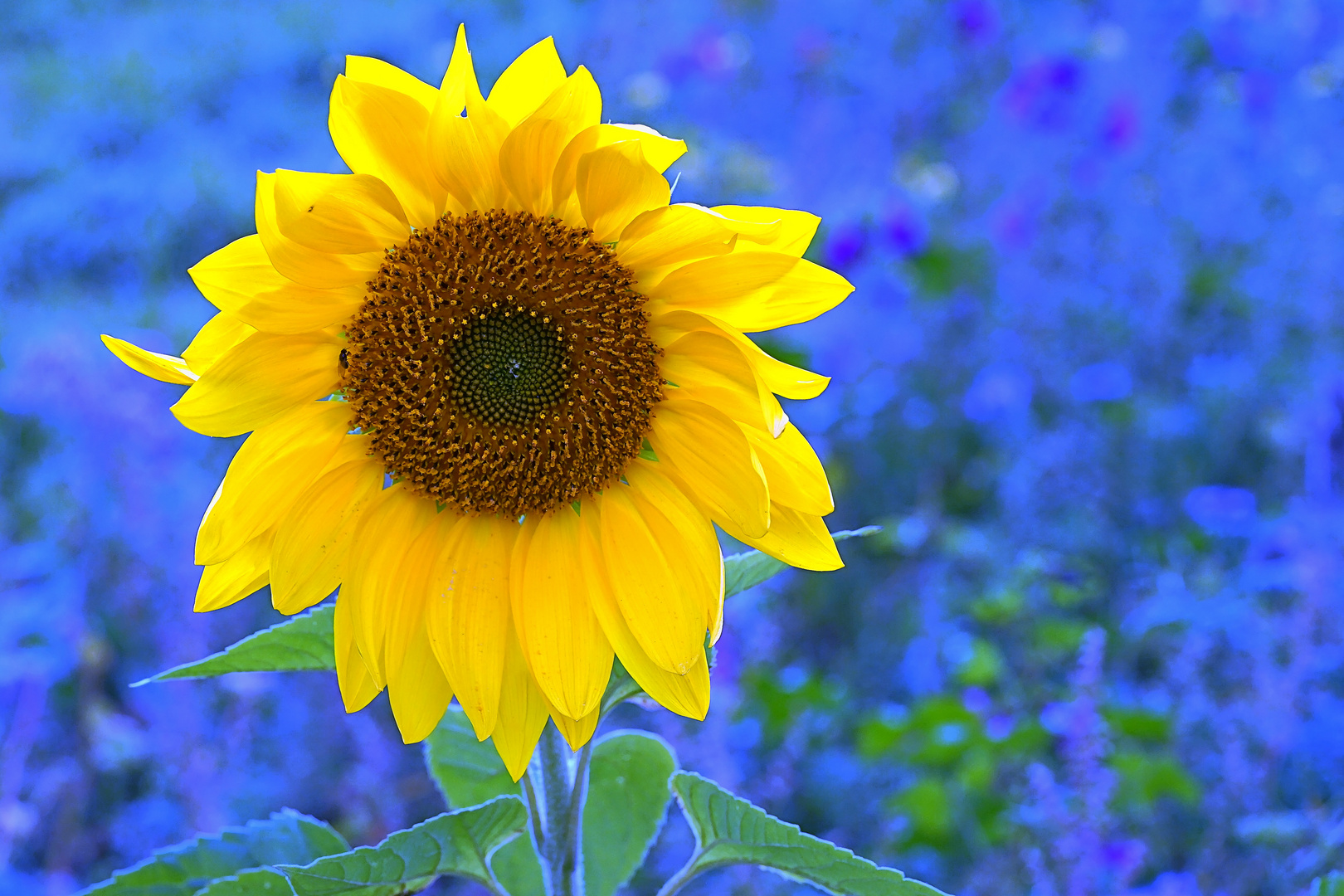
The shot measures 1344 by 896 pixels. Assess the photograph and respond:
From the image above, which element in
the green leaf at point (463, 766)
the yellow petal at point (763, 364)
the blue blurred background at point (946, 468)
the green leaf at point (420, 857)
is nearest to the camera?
the green leaf at point (420, 857)

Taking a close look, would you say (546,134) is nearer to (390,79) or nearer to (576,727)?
(390,79)

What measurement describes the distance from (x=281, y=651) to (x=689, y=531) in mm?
377

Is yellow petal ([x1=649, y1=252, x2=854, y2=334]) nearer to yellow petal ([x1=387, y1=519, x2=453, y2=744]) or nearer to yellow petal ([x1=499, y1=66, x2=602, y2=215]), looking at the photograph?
yellow petal ([x1=499, y1=66, x2=602, y2=215])

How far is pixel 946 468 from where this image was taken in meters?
3.16

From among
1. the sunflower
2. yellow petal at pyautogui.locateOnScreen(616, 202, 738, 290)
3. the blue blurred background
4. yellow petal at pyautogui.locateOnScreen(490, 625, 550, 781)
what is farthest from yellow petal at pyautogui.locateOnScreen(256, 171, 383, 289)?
the blue blurred background

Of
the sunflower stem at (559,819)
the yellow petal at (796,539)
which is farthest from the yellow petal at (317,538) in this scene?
the yellow petal at (796,539)

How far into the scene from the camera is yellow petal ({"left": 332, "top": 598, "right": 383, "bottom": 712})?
3.12 ft

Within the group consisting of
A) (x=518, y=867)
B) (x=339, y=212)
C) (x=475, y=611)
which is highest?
(x=339, y=212)

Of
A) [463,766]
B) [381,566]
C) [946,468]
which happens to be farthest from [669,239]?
[946,468]

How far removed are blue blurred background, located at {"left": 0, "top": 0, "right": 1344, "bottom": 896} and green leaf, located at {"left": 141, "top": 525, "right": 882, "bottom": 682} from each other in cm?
81

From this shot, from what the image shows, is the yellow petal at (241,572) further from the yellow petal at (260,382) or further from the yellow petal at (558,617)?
the yellow petal at (558,617)

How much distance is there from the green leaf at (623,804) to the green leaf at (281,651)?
341 mm

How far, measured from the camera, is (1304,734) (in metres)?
1.96

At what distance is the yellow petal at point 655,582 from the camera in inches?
38.0
